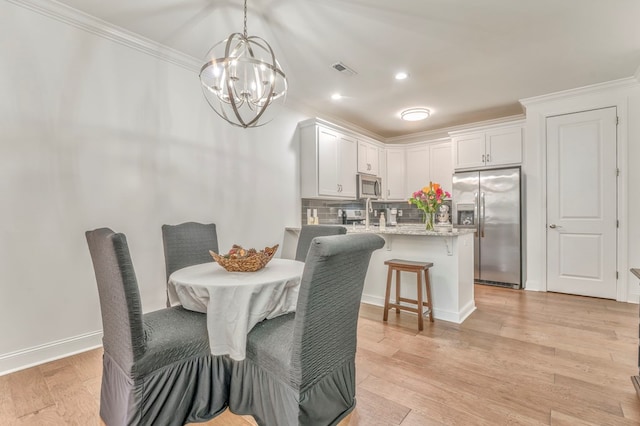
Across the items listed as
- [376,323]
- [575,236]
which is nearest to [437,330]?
[376,323]

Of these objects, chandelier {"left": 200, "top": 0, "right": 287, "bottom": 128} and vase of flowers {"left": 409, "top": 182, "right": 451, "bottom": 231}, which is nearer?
chandelier {"left": 200, "top": 0, "right": 287, "bottom": 128}

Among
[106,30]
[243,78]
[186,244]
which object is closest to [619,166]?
[243,78]

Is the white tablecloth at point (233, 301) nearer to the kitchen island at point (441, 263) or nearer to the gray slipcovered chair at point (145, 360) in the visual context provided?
the gray slipcovered chair at point (145, 360)

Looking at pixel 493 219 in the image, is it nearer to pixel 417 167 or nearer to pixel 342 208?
pixel 417 167

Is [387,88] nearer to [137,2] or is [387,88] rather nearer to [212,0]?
[212,0]

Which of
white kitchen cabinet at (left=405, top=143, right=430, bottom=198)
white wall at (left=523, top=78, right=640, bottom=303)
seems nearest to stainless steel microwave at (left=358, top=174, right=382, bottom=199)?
white kitchen cabinet at (left=405, top=143, right=430, bottom=198)

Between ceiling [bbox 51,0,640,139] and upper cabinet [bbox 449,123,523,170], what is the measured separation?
0.70 meters

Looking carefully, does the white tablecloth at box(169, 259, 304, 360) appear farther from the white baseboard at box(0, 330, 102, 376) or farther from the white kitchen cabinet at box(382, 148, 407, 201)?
the white kitchen cabinet at box(382, 148, 407, 201)

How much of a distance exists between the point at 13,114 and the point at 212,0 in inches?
61.7

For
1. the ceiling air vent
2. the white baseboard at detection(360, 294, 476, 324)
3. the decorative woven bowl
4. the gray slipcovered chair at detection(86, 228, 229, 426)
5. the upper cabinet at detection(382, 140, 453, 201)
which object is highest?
the ceiling air vent

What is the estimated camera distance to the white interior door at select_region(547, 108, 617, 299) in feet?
12.1

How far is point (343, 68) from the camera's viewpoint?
3209 millimetres

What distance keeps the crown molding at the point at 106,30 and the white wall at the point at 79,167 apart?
0.04 meters

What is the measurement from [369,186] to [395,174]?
2.87 ft
